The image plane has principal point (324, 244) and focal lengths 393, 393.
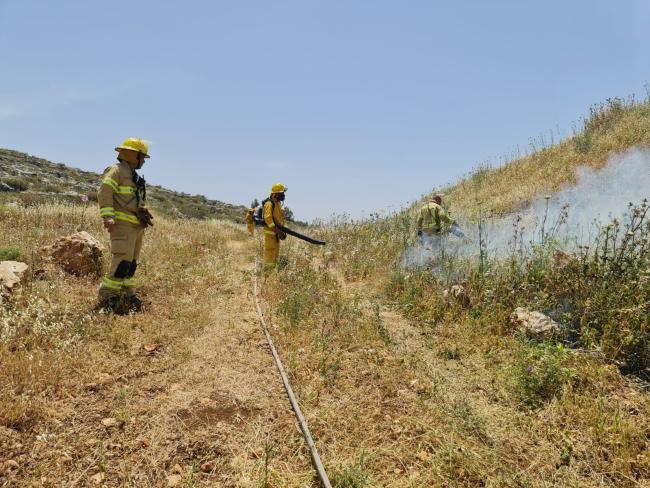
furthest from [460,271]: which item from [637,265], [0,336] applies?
[0,336]

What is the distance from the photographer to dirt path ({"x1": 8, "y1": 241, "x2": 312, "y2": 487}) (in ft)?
8.61

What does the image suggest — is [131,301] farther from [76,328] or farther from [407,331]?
[407,331]

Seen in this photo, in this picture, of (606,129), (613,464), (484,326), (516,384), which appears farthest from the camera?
(606,129)

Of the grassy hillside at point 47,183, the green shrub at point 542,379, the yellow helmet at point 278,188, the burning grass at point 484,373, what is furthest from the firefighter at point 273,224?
the grassy hillside at point 47,183

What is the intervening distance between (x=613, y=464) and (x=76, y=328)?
5046mm

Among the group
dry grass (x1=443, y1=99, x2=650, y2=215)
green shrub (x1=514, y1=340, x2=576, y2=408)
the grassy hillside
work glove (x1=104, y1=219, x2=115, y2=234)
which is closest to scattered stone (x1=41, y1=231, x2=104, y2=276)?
work glove (x1=104, y1=219, x2=115, y2=234)

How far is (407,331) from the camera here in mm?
5125

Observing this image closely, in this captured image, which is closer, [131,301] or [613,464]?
[613,464]

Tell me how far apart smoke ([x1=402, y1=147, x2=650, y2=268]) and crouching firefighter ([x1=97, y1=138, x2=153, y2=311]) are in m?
4.39

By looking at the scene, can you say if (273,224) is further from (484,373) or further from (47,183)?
(47,183)

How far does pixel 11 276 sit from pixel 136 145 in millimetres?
2310

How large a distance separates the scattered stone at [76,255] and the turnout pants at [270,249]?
121 inches

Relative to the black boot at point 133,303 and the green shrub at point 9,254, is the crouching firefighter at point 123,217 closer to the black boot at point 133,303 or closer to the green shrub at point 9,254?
the black boot at point 133,303

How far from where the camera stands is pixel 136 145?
18.1 feet
